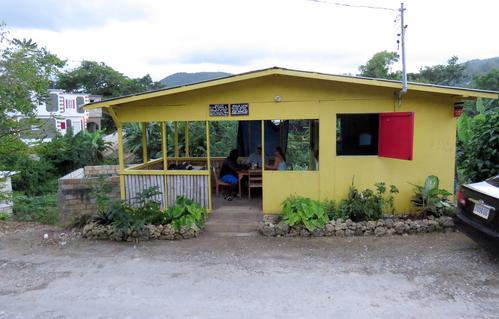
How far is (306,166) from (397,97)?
3127 millimetres

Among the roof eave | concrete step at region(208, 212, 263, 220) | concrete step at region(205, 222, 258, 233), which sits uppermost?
the roof eave

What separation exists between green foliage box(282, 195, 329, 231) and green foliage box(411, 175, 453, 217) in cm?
190

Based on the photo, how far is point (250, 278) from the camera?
5.29m

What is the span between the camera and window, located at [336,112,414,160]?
6914mm

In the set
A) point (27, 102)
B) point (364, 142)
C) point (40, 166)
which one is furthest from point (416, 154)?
point (40, 166)

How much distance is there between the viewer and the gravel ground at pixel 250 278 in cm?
434

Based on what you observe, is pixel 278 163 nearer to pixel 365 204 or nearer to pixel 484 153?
pixel 365 204

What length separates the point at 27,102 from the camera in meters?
7.27

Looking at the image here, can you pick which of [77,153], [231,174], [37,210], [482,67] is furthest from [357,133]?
[482,67]

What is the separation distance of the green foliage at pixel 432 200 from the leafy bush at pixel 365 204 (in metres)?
0.52

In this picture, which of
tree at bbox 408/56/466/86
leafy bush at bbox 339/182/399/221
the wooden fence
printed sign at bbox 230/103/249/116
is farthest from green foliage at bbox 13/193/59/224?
tree at bbox 408/56/466/86

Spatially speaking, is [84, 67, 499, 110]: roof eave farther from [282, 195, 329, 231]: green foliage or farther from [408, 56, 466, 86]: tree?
[408, 56, 466, 86]: tree

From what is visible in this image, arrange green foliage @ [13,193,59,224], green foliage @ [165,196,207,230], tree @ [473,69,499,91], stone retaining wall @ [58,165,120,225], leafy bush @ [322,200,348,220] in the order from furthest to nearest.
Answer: tree @ [473,69,499,91], green foliage @ [13,193,59,224], stone retaining wall @ [58,165,120,225], leafy bush @ [322,200,348,220], green foliage @ [165,196,207,230]

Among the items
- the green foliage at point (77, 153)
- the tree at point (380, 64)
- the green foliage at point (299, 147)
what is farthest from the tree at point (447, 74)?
the green foliage at point (77, 153)
